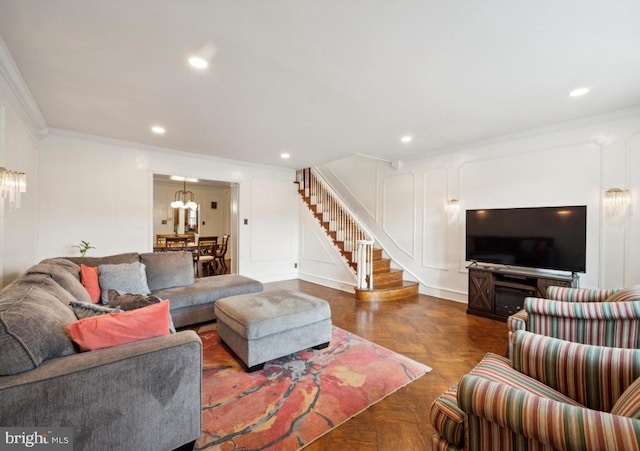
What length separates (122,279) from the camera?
2.93m

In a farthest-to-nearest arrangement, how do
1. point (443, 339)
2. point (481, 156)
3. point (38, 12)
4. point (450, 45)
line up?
point (481, 156)
point (443, 339)
point (450, 45)
point (38, 12)

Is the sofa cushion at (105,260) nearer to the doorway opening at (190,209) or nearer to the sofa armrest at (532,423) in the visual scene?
the sofa armrest at (532,423)

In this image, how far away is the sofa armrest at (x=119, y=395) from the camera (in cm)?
107

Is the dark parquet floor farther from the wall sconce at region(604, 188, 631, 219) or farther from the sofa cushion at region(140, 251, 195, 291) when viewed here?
the sofa cushion at region(140, 251, 195, 291)

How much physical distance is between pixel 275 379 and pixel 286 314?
1.64ft

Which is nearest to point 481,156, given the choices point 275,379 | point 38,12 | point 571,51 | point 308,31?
point 571,51

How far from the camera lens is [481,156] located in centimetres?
417

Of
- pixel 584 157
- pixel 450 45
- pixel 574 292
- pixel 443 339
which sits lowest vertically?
pixel 443 339

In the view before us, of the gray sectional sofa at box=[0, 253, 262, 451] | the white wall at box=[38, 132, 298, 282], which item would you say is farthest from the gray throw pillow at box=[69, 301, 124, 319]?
the white wall at box=[38, 132, 298, 282]

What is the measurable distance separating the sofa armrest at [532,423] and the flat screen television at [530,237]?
321 centimetres

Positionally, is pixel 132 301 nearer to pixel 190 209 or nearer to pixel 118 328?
pixel 118 328

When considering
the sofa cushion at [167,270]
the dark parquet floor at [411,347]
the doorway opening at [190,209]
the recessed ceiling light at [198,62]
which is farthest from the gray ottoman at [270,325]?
the doorway opening at [190,209]

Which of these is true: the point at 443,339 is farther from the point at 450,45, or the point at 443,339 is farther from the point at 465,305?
the point at 450,45

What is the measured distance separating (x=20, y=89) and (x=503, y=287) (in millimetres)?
5673
